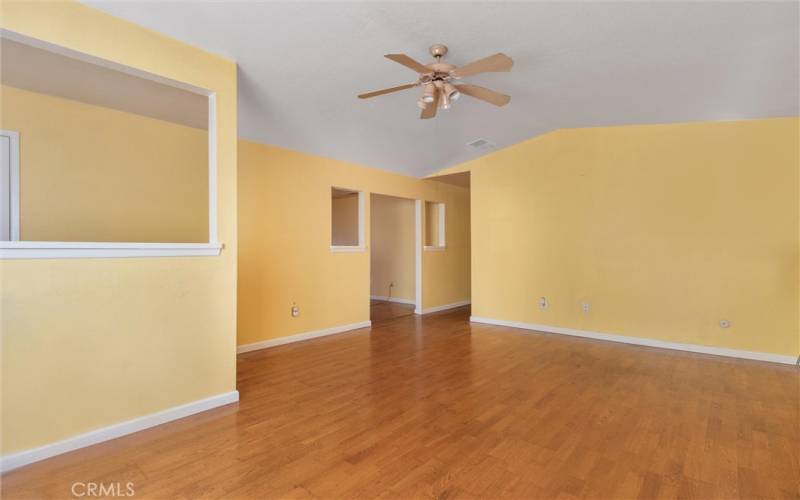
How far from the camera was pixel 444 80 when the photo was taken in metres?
2.80

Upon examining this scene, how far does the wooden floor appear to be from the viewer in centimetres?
194

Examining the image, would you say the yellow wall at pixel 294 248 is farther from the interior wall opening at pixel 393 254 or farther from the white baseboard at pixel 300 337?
the interior wall opening at pixel 393 254

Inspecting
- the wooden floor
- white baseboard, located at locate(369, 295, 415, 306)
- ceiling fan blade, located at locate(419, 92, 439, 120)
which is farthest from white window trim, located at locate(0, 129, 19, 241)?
white baseboard, located at locate(369, 295, 415, 306)

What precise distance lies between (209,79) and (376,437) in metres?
2.83

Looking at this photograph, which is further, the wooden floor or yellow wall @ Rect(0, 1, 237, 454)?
yellow wall @ Rect(0, 1, 237, 454)

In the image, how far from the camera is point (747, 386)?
3.37 metres

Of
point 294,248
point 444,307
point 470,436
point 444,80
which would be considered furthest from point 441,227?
point 470,436

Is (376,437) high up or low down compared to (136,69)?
down

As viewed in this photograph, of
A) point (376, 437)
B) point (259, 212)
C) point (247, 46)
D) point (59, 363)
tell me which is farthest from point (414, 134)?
point (59, 363)

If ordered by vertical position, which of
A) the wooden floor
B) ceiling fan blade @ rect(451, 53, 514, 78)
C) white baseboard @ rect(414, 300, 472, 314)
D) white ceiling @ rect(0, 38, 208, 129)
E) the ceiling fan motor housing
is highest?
the ceiling fan motor housing

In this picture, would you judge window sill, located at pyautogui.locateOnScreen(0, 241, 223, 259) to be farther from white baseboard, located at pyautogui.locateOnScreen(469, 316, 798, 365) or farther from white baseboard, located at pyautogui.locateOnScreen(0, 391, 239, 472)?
white baseboard, located at pyautogui.locateOnScreen(469, 316, 798, 365)

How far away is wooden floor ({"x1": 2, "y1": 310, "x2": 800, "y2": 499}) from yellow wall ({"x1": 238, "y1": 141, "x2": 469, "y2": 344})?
2.64ft

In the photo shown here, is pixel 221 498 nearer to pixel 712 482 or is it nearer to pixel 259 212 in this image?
pixel 712 482

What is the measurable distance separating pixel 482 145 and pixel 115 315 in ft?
15.8
